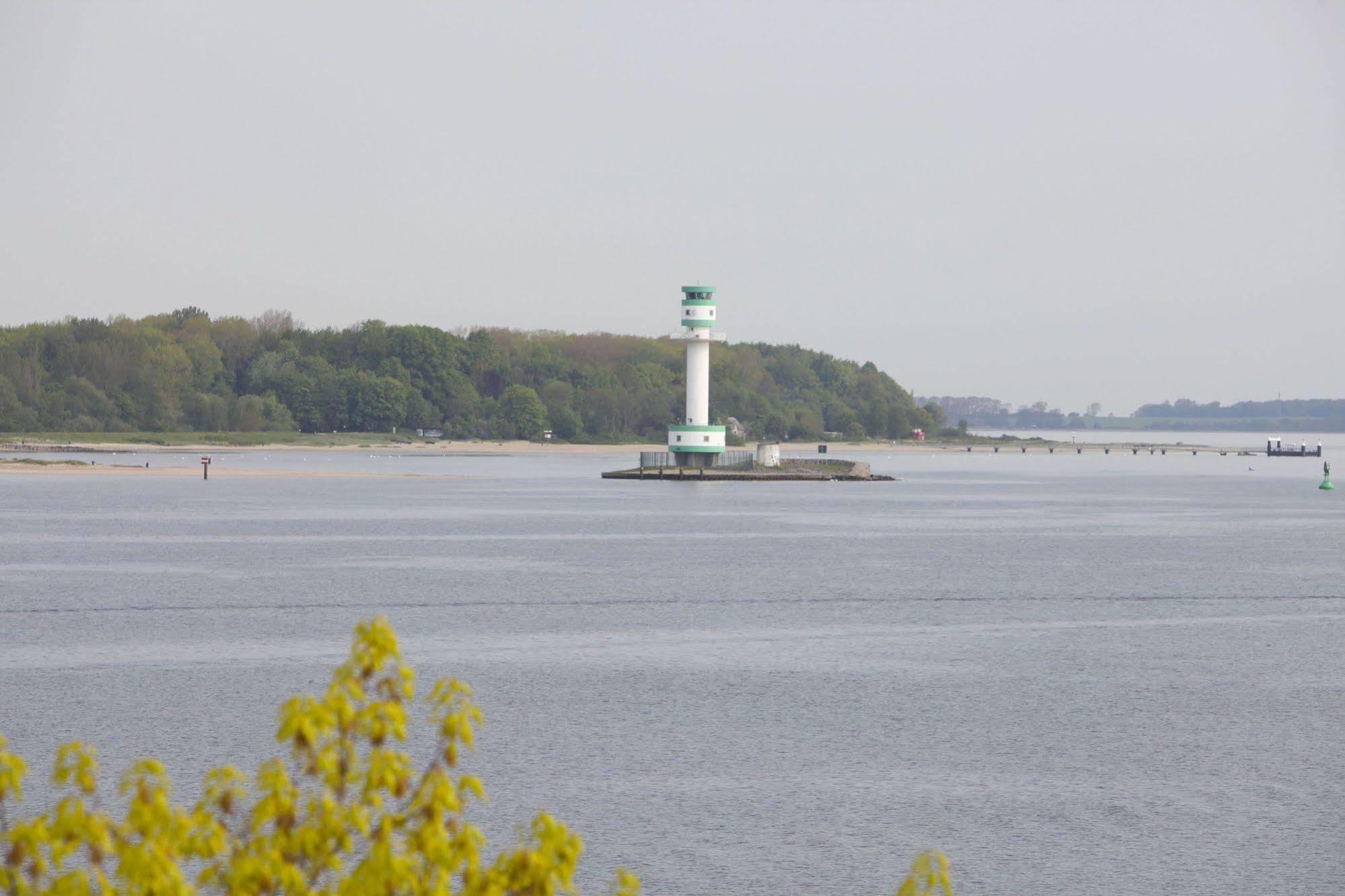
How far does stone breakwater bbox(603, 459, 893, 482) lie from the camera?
9844cm

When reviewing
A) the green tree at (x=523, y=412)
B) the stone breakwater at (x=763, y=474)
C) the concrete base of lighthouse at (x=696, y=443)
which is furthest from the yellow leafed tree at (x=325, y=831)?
the green tree at (x=523, y=412)

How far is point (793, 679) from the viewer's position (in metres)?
21.5

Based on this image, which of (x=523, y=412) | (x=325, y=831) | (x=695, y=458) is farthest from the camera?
(x=523, y=412)

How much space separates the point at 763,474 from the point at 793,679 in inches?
3103

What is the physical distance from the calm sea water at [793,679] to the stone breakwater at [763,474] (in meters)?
43.6

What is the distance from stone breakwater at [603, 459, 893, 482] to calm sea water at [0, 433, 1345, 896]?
43642 millimetres

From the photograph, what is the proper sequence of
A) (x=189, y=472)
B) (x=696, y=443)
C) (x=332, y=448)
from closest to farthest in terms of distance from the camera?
(x=696, y=443), (x=189, y=472), (x=332, y=448)

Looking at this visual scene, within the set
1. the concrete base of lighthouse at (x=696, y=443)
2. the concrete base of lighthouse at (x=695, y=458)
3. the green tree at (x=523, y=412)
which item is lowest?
the concrete base of lighthouse at (x=695, y=458)

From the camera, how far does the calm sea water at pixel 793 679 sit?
42.9 feet

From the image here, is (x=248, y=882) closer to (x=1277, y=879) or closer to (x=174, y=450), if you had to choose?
(x=1277, y=879)

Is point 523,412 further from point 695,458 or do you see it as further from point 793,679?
point 793,679

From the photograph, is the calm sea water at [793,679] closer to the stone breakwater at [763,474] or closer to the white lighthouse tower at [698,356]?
Answer: the white lighthouse tower at [698,356]

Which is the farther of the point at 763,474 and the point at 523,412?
the point at 523,412

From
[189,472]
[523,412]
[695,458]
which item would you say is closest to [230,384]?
[523,412]
